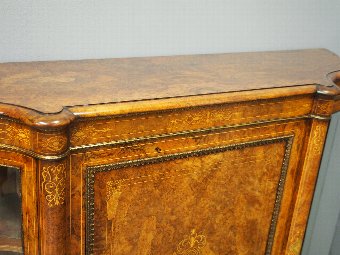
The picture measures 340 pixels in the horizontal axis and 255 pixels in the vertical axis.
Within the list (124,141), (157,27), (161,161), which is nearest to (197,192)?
(161,161)

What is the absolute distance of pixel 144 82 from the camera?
1116 millimetres

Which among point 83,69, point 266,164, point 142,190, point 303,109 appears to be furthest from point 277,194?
point 83,69

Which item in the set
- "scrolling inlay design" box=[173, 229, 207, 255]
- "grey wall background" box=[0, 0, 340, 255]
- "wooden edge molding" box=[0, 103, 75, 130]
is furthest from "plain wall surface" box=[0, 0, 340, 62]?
"scrolling inlay design" box=[173, 229, 207, 255]

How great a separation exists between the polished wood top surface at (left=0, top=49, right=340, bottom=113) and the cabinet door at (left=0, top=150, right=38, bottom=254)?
124 millimetres

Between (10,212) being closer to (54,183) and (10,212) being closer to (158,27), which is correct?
(54,183)

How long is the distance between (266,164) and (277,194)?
0.36ft

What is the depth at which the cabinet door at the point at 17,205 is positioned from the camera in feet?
3.07

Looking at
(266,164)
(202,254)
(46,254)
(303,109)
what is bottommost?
(202,254)

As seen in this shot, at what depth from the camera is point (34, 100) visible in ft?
3.09

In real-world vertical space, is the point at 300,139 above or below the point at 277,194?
above

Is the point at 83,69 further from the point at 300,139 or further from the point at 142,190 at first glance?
the point at 300,139

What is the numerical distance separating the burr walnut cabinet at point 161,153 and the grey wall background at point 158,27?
0.22 ft

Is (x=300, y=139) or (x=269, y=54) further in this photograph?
(x=269, y=54)

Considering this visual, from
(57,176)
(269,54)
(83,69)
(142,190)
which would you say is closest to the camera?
(57,176)
